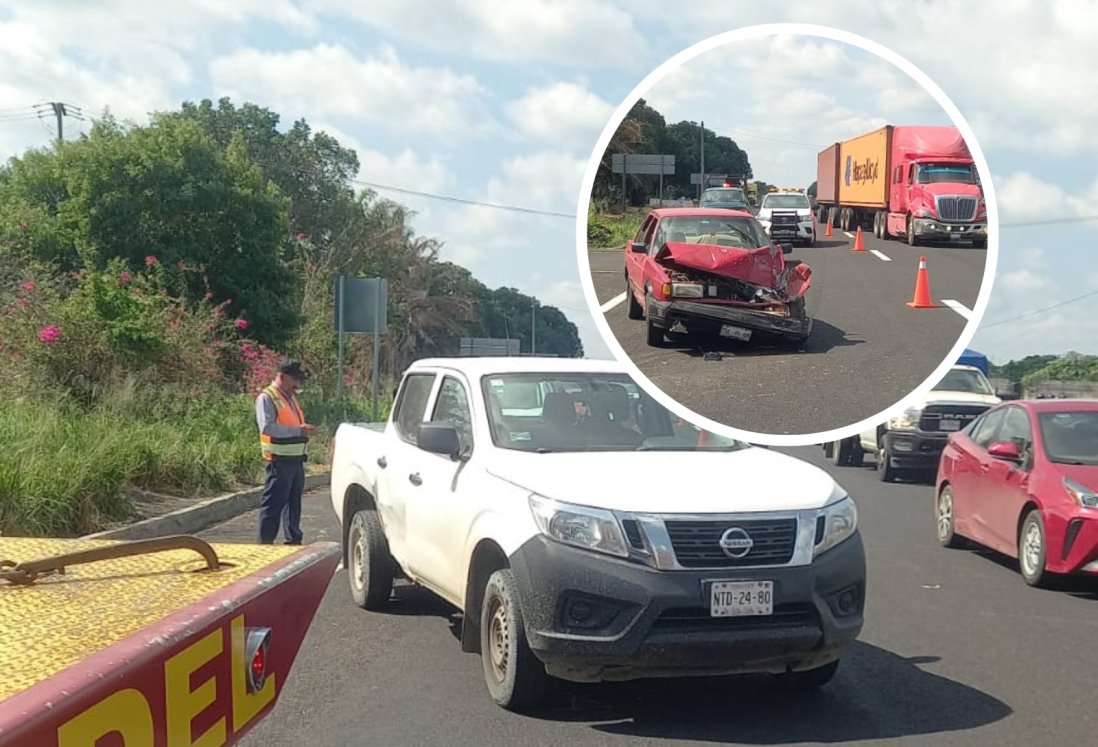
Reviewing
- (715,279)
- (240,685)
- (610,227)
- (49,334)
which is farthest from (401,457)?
(49,334)

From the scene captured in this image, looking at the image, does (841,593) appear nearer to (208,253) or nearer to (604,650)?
(604,650)

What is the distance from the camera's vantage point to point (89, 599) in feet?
9.27

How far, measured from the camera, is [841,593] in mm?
5812

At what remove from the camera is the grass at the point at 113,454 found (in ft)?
34.7

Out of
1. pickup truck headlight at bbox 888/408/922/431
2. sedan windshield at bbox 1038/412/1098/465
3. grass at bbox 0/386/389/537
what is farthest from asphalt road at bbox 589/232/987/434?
grass at bbox 0/386/389/537

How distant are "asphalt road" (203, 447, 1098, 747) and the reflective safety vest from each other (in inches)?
72.3

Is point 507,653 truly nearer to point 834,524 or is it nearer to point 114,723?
point 834,524

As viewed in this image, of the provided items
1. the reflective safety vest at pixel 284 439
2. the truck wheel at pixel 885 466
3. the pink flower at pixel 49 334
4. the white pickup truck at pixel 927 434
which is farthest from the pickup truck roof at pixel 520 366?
the truck wheel at pixel 885 466

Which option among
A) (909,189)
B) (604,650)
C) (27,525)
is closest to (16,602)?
(909,189)

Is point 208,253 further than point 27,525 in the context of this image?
Yes

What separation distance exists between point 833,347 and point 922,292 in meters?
0.17

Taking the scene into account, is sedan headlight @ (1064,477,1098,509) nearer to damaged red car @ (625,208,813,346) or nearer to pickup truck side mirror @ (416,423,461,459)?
pickup truck side mirror @ (416,423,461,459)

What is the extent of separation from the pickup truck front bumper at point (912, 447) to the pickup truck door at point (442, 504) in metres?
11.0

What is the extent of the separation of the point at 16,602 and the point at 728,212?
1.83m
